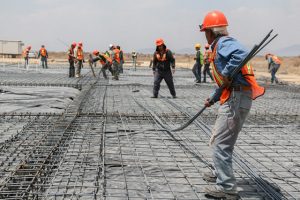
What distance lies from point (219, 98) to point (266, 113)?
532cm

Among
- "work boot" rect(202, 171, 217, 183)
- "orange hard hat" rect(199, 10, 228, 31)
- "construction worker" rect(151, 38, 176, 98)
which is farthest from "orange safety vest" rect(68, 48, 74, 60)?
"orange hard hat" rect(199, 10, 228, 31)

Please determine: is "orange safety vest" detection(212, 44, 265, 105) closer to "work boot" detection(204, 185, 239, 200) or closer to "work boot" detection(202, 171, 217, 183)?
"work boot" detection(204, 185, 239, 200)

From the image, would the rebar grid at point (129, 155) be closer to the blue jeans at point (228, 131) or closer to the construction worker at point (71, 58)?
the blue jeans at point (228, 131)

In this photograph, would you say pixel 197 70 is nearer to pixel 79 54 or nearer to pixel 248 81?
pixel 79 54

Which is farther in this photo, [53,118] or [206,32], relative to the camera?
[53,118]

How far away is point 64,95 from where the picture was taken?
10305mm

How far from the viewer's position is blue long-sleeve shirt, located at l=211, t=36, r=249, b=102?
3451 millimetres

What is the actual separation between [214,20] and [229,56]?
37cm

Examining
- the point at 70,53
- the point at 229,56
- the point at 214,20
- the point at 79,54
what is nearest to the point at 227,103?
the point at 229,56

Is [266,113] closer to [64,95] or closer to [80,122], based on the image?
[80,122]

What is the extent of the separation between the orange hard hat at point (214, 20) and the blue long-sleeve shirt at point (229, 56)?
0.14m

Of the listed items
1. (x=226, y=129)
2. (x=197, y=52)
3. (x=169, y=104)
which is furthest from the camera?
(x=197, y=52)

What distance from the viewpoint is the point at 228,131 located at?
359cm

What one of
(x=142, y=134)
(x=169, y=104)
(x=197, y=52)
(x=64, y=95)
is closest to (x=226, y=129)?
(x=142, y=134)
